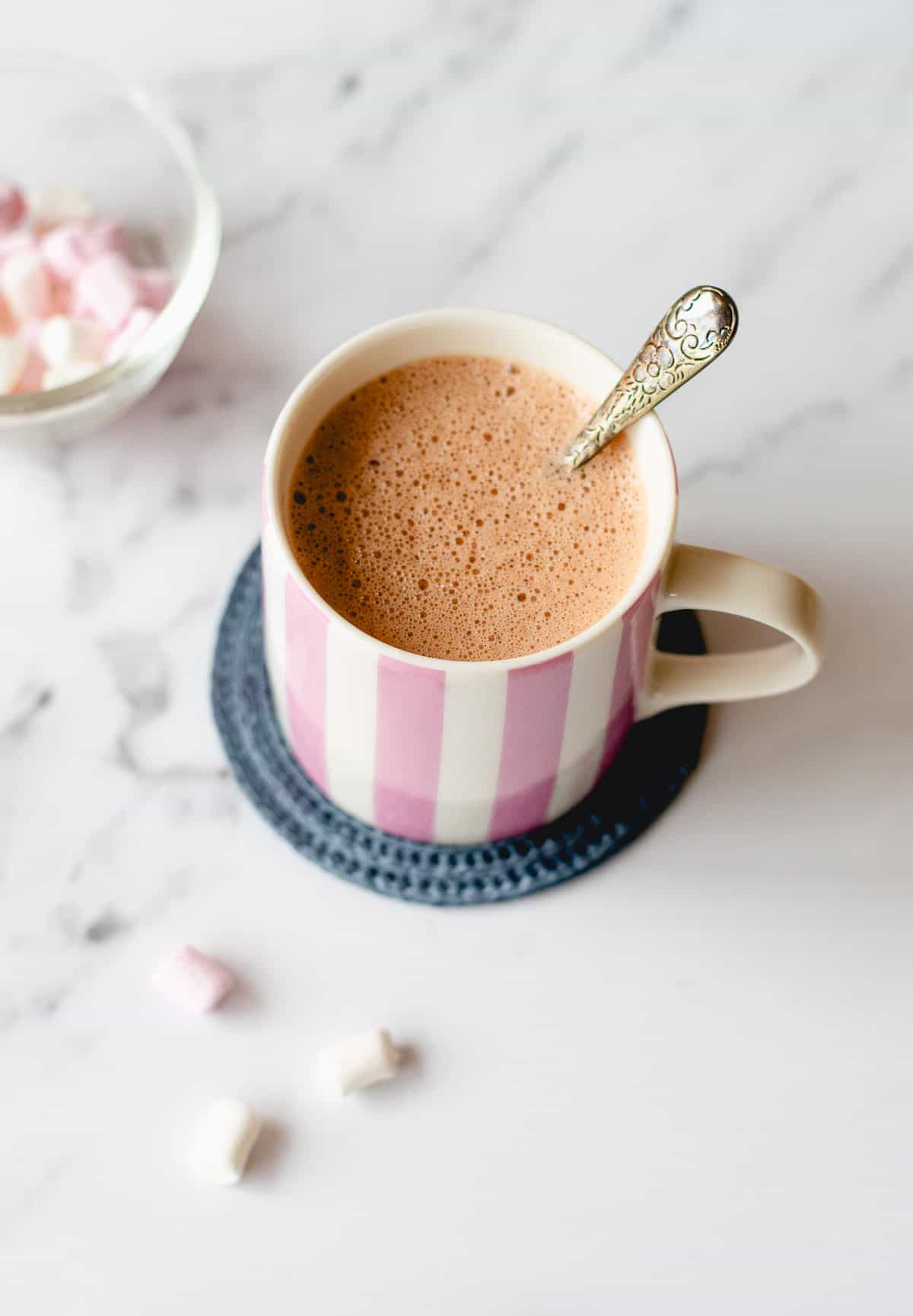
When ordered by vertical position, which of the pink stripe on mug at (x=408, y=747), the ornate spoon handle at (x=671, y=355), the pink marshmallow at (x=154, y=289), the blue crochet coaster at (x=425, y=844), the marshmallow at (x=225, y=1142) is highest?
the ornate spoon handle at (x=671, y=355)

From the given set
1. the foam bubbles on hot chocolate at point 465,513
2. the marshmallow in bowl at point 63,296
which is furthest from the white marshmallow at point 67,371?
the foam bubbles on hot chocolate at point 465,513

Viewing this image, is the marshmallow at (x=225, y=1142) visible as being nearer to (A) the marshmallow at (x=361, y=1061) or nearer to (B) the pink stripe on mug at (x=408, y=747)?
(A) the marshmallow at (x=361, y=1061)

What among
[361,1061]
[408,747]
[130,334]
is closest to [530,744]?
[408,747]

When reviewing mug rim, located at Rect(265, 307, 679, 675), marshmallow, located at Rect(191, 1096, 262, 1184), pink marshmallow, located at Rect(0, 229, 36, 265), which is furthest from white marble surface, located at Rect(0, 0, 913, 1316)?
mug rim, located at Rect(265, 307, 679, 675)

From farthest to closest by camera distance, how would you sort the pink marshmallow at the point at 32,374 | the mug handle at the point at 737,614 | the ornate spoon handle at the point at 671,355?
1. the pink marshmallow at the point at 32,374
2. the mug handle at the point at 737,614
3. the ornate spoon handle at the point at 671,355

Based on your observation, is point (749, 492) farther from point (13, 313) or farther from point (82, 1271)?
point (82, 1271)
